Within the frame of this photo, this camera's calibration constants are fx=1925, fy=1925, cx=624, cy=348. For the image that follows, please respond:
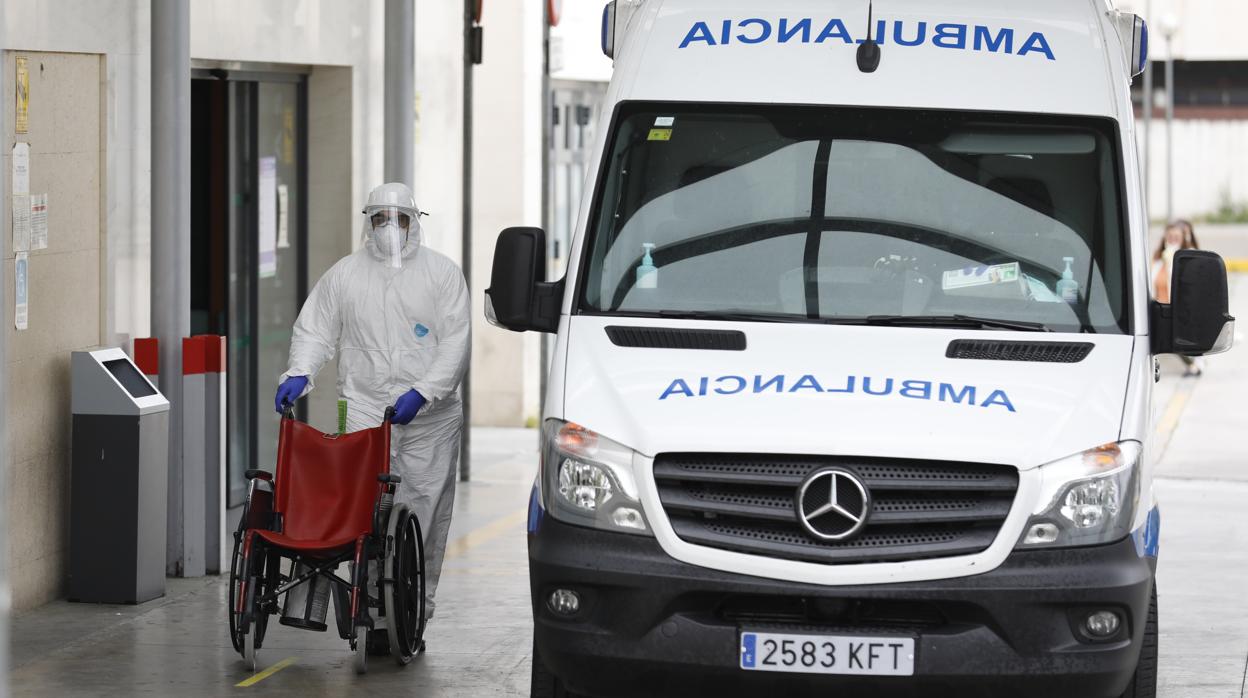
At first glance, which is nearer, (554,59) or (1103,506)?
(1103,506)

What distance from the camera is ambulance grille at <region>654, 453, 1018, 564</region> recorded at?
5664mm

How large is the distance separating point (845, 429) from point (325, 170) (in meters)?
7.54

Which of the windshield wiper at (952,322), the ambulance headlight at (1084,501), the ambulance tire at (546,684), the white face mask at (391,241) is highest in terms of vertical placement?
the white face mask at (391,241)

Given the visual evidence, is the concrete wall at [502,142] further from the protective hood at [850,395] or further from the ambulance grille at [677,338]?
the protective hood at [850,395]

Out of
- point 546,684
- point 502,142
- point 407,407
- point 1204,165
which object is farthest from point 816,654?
point 1204,165

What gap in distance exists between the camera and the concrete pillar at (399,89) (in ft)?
38.2

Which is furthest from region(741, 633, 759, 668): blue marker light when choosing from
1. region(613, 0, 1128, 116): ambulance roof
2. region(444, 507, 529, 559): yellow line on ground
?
region(444, 507, 529, 559): yellow line on ground

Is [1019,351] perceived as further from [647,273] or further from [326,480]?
[326,480]

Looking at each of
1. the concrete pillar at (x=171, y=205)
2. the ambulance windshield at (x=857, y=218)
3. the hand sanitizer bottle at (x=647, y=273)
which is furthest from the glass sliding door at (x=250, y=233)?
the hand sanitizer bottle at (x=647, y=273)

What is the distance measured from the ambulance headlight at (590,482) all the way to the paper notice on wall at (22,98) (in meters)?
3.78

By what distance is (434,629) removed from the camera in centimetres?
846

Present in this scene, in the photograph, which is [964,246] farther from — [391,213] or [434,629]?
[434,629]

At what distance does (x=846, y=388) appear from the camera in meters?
5.89

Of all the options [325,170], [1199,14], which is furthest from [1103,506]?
[1199,14]
